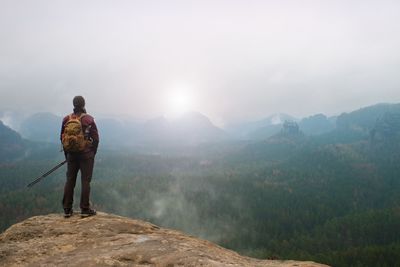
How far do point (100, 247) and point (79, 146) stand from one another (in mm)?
4456

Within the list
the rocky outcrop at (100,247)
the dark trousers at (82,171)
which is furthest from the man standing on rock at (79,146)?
the rocky outcrop at (100,247)

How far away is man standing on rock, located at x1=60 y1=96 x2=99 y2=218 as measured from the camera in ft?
44.2

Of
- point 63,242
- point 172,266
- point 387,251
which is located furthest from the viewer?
point 387,251

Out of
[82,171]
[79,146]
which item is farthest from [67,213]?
[79,146]

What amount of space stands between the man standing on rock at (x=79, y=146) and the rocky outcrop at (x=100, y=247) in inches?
31.4

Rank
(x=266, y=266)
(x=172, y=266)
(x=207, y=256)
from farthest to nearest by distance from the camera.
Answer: (x=266, y=266), (x=207, y=256), (x=172, y=266)

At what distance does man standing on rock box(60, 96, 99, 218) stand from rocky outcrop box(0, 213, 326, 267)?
0.80m

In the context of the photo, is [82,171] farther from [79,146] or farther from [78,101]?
[78,101]

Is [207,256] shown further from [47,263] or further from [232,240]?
[232,240]

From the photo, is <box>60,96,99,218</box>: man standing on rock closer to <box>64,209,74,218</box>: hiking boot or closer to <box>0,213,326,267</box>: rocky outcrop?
<box>64,209,74,218</box>: hiking boot

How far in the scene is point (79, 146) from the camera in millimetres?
13484

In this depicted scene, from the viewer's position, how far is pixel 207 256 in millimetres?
9219

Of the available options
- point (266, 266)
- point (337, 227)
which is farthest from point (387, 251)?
point (266, 266)

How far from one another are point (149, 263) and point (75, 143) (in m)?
6.24
